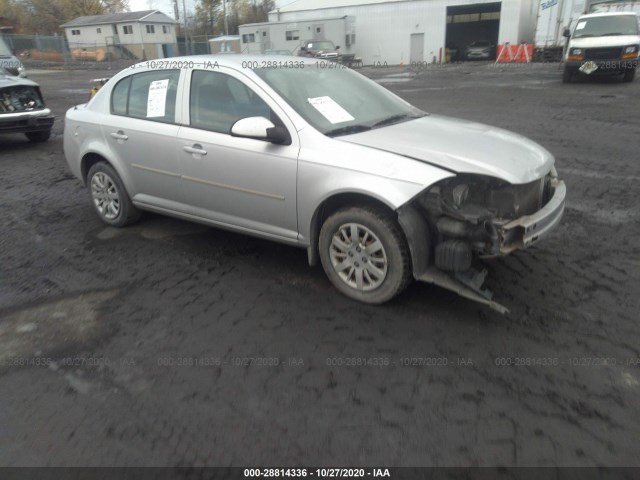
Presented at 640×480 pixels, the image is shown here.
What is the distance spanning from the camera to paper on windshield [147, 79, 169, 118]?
14.8ft

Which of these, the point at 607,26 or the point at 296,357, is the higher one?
the point at 607,26

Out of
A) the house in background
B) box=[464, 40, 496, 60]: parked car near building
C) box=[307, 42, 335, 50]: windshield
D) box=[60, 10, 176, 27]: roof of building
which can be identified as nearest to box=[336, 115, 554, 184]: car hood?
box=[307, 42, 335, 50]: windshield

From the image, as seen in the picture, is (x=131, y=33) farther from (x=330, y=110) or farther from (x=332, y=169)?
(x=332, y=169)

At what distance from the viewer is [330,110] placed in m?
3.93

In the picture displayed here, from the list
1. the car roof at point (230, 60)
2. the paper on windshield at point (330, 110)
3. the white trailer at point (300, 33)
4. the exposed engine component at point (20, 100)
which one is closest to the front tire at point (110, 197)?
the car roof at point (230, 60)

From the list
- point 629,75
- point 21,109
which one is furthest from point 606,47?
point 21,109

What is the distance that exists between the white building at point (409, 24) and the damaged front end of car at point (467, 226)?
33.6m

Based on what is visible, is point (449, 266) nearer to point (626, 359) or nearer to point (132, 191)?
point (626, 359)

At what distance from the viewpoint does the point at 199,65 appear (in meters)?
4.32

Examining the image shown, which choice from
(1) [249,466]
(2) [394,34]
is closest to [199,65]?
(1) [249,466]

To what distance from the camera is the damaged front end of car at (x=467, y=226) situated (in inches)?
125

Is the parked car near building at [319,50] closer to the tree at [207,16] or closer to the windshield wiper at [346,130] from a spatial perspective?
the windshield wiper at [346,130]

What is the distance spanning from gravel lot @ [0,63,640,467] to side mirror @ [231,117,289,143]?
114 cm

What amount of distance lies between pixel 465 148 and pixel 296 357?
1825 mm
